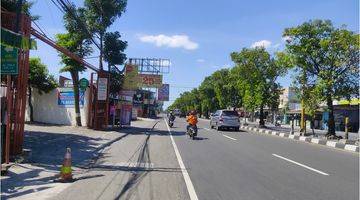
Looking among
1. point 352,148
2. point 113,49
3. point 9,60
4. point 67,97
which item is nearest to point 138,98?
point 67,97

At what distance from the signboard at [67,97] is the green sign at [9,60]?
25.0 metres

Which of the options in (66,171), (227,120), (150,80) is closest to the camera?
(66,171)

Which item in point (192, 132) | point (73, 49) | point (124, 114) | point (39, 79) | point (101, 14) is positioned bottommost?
point (192, 132)

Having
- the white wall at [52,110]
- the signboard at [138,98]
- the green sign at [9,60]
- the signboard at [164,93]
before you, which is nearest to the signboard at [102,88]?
the white wall at [52,110]

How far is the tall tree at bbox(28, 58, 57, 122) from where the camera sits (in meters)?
38.0

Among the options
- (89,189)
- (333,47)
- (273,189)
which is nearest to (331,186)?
(273,189)

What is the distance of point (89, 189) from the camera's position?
34.3 ft

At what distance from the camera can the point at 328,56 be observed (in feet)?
103

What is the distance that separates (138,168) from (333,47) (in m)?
20.6

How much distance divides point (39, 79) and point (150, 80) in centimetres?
4619

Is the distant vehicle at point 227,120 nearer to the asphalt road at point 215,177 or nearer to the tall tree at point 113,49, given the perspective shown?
the tall tree at point 113,49

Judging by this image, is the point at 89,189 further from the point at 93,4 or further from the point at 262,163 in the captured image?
the point at 93,4

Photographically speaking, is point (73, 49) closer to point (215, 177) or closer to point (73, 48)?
point (73, 48)

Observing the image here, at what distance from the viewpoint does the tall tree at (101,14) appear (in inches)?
1332
